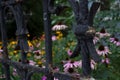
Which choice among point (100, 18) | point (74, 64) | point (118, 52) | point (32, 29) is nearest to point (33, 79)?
point (74, 64)

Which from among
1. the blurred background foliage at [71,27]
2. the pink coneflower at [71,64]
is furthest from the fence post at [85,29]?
the pink coneflower at [71,64]

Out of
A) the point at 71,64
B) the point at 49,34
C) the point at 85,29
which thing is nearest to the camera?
the point at 85,29

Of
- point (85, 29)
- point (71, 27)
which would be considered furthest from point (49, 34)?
point (71, 27)

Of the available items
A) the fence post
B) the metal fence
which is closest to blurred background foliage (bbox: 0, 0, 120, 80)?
the metal fence

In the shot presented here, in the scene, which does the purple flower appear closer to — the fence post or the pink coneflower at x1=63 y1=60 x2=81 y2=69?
the pink coneflower at x1=63 y1=60 x2=81 y2=69

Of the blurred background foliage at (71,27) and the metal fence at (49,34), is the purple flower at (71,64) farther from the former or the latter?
the metal fence at (49,34)

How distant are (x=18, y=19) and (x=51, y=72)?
0.36 meters

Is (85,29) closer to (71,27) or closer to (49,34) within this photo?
(49,34)

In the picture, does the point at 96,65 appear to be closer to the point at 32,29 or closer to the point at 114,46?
the point at 114,46

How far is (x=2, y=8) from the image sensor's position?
2324 millimetres

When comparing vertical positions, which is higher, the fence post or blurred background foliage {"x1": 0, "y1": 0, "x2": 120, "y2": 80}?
the fence post

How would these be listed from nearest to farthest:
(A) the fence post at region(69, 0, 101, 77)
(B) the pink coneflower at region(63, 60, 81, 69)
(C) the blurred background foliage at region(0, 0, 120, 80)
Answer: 1. (A) the fence post at region(69, 0, 101, 77)
2. (B) the pink coneflower at region(63, 60, 81, 69)
3. (C) the blurred background foliage at region(0, 0, 120, 80)

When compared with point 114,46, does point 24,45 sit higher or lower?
higher

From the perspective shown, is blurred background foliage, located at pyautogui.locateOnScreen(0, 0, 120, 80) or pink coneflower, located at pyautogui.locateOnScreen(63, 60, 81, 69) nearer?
pink coneflower, located at pyautogui.locateOnScreen(63, 60, 81, 69)
